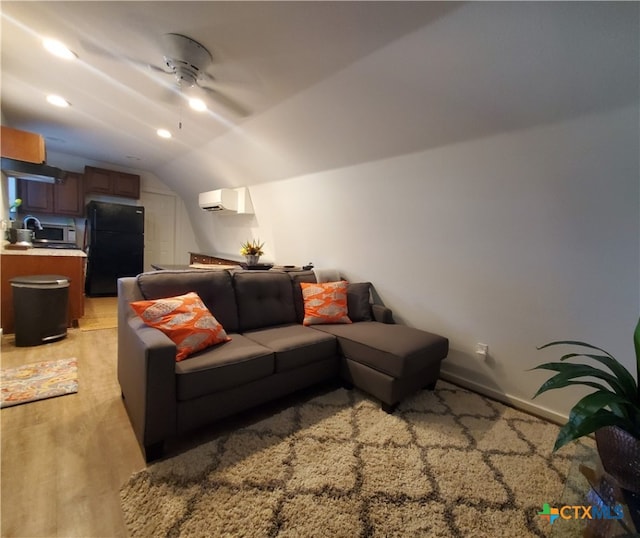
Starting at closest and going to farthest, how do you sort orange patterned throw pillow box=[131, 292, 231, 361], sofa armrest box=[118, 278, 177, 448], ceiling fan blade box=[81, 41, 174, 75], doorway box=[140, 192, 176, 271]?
1. sofa armrest box=[118, 278, 177, 448]
2. orange patterned throw pillow box=[131, 292, 231, 361]
3. ceiling fan blade box=[81, 41, 174, 75]
4. doorway box=[140, 192, 176, 271]

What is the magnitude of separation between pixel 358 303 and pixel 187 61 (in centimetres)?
233

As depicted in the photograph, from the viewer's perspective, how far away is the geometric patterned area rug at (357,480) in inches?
46.4

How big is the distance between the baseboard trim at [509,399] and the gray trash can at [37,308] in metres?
3.81

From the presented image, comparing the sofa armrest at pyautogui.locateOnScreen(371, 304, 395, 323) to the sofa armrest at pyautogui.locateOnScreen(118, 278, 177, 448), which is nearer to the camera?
the sofa armrest at pyautogui.locateOnScreen(118, 278, 177, 448)

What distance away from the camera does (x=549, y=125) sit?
1.87 metres

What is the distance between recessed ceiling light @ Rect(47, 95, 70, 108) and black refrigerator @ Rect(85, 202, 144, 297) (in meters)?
2.11

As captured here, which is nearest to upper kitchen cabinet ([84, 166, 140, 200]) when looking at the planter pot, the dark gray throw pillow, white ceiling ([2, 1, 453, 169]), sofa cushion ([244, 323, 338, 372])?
white ceiling ([2, 1, 453, 169])

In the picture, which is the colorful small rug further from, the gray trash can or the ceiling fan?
the ceiling fan

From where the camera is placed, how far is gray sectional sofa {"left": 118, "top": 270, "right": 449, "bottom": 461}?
1.48 meters

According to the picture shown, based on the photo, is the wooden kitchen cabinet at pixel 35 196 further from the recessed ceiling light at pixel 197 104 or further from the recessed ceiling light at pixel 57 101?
the recessed ceiling light at pixel 197 104

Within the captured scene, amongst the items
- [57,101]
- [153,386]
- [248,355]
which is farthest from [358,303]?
[57,101]

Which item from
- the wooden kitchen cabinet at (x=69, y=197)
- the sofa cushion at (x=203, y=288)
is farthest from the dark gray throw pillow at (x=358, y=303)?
the wooden kitchen cabinet at (x=69, y=197)

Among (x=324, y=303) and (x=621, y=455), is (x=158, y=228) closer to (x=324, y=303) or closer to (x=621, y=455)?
(x=324, y=303)

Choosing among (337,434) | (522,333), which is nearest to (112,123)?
(337,434)
